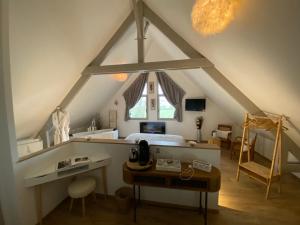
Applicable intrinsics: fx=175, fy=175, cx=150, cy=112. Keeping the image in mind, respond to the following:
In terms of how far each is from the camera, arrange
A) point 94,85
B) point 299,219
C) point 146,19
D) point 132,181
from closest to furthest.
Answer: point 132,181 < point 299,219 < point 146,19 < point 94,85

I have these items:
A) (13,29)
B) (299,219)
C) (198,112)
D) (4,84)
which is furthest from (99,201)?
(198,112)

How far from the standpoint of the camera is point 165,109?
6289 mm

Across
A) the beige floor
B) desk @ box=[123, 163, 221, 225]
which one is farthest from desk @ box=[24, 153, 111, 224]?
desk @ box=[123, 163, 221, 225]

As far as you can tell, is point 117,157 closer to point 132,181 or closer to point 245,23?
point 132,181

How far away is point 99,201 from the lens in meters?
2.63

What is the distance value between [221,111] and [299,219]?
3.86 metres

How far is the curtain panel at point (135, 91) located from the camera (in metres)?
6.19

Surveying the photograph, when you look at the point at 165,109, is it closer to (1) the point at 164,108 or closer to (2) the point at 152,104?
(1) the point at 164,108

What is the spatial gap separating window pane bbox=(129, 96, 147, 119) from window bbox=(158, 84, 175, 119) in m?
0.55

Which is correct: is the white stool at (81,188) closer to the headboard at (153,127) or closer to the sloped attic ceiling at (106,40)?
the sloped attic ceiling at (106,40)

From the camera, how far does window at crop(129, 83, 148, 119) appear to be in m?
6.38

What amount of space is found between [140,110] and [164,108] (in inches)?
35.4

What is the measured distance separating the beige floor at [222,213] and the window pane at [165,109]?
3.66 meters

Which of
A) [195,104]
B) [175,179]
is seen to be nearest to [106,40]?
[175,179]
